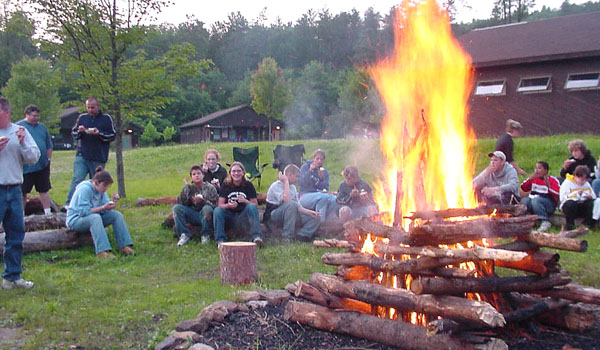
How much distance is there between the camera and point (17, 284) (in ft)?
18.4

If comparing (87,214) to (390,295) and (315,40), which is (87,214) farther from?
(315,40)

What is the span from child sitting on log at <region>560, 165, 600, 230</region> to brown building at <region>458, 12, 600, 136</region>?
433 inches

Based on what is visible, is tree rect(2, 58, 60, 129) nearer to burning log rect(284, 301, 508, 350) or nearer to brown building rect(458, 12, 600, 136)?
brown building rect(458, 12, 600, 136)

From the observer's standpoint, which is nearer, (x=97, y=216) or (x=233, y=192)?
(x=97, y=216)

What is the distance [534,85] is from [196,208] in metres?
15.6

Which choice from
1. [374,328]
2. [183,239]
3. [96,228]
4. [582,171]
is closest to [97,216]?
[96,228]

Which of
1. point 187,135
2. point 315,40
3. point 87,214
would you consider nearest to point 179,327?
point 87,214

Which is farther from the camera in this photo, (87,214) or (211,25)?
(211,25)

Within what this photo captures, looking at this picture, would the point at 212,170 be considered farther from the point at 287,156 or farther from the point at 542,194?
the point at 542,194

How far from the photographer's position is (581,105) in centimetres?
1802

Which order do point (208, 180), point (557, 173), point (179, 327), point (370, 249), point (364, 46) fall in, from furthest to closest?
point (364, 46) → point (557, 173) → point (208, 180) → point (370, 249) → point (179, 327)

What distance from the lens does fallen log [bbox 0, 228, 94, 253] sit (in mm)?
7219

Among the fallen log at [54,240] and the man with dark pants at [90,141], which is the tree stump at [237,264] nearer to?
the fallen log at [54,240]

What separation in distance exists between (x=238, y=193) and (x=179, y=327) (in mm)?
3979
